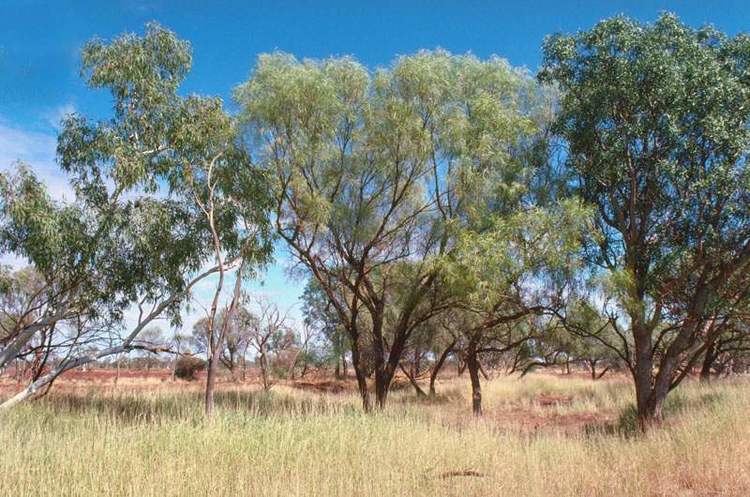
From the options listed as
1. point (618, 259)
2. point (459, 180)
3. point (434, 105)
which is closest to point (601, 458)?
point (618, 259)

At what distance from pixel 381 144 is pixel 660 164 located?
579 cm

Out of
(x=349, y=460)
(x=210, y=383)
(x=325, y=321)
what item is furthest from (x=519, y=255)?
(x=325, y=321)

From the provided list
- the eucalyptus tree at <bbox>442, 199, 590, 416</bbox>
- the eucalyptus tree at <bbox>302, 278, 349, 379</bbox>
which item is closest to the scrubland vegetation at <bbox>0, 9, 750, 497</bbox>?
the eucalyptus tree at <bbox>442, 199, 590, 416</bbox>

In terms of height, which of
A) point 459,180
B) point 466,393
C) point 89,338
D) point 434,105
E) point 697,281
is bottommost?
point 466,393

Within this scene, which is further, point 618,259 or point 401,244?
point 401,244

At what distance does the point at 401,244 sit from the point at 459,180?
349 centimetres

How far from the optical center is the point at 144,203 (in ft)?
41.3

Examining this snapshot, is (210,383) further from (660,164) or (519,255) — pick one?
(660,164)

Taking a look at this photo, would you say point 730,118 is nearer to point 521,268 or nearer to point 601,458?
point 521,268

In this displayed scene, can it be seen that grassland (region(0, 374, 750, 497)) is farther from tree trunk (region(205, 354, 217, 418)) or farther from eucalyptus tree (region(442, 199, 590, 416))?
eucalyptus tree (region(442, 199, 590, 416))

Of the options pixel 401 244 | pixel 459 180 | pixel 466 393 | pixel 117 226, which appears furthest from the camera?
pixel 466 393

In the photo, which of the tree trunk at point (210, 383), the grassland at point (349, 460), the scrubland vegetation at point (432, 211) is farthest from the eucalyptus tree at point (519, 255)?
the tree trunk at point (210, 383)

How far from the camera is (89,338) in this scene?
13.1 metres

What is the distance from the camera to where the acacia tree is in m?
11.0
